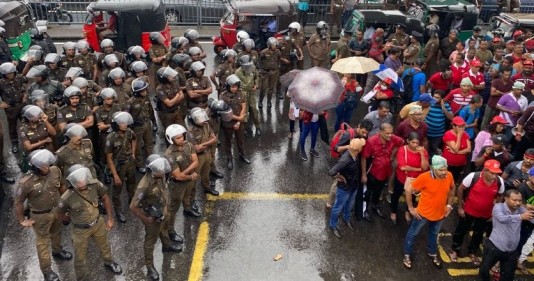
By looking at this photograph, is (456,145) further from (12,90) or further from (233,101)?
(12,90)

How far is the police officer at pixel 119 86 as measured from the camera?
8.77 m

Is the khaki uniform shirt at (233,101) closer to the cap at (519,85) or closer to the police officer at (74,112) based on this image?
the police officer at (74,112)

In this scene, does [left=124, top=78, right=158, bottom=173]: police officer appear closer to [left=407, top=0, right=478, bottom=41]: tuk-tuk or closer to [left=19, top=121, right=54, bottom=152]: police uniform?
[left=19, top=121, right=54, bottom=152]: police uniform

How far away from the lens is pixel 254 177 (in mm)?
9070

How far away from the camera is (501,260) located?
623 centimetres

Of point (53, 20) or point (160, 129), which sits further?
point (53, 20)

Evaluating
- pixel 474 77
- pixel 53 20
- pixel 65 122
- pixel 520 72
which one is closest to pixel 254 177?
pixel 65 122

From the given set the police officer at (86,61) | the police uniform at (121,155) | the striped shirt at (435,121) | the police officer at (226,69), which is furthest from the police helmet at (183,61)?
the striped shirt at (435,121)

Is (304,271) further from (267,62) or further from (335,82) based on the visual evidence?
(267,62)

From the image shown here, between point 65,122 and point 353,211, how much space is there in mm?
4951

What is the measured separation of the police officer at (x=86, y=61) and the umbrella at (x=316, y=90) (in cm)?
464

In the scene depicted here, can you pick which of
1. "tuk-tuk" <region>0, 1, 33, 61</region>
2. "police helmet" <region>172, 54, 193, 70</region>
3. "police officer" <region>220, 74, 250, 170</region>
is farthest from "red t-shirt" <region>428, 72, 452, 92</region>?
"tuk-tuk" <region>0, 1, 33, 61</region>

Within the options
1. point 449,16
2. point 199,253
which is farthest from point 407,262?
point 449,16

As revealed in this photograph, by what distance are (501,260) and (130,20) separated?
34.4 ft
